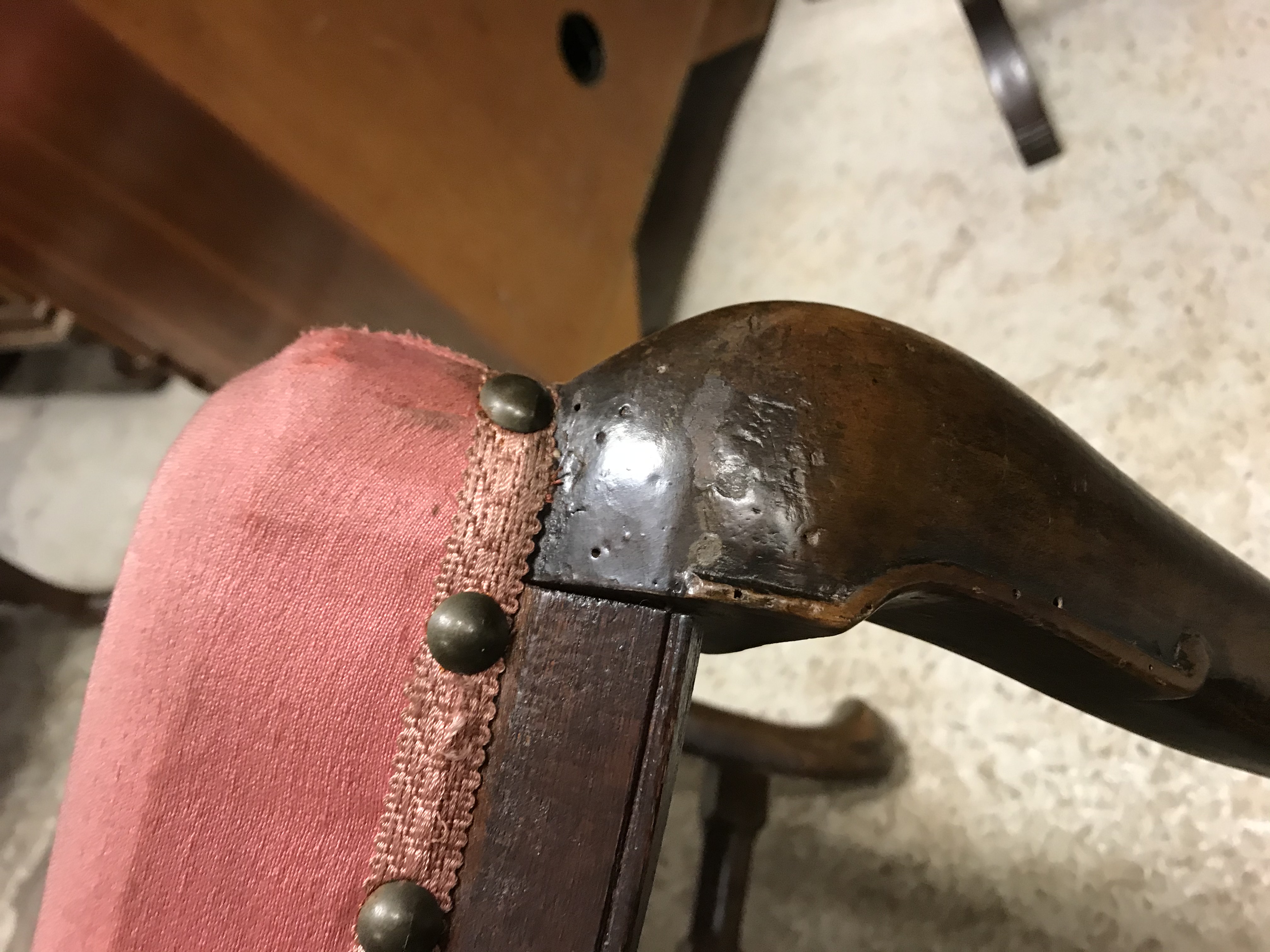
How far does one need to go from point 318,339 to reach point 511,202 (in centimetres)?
55

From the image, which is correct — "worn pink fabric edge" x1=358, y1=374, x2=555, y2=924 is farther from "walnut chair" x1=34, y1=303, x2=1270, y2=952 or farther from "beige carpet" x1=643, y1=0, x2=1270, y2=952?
"beige carpet" x1=643, y1=0, x2=1270, y2=952

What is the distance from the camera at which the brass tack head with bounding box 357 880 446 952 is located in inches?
10.6

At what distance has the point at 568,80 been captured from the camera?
928 millimetres

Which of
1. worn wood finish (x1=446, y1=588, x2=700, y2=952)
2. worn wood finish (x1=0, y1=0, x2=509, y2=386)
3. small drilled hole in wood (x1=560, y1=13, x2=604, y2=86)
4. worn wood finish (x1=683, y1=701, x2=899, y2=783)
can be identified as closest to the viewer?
worn wood finish (x1=446, y1=588, x2=700, y2=952)

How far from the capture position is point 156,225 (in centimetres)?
71

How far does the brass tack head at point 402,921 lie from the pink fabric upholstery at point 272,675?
0.04 feet

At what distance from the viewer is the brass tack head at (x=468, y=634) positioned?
28 cm

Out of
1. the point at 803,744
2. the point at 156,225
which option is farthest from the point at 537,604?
the point at 156,225

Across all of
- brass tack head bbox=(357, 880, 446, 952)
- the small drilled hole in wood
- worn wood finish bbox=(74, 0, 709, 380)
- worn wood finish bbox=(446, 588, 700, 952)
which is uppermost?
the small drilled hole in wood

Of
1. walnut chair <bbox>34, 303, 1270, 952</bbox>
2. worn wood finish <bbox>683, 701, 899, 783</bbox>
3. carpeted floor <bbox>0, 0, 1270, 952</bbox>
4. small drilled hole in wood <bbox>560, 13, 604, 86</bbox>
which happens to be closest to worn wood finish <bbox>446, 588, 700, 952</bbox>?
walnut chair <bbox>34, 303, 1270, 952</bbox>

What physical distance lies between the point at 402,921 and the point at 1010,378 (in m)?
0.77

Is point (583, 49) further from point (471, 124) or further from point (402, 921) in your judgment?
point (402, 921)

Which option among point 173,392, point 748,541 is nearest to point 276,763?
point 748,541

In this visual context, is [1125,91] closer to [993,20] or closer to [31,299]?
[993,20]
